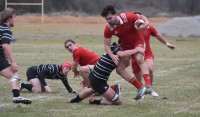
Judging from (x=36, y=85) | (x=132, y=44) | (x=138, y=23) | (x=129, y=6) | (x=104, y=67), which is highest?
(x=138, y=23)

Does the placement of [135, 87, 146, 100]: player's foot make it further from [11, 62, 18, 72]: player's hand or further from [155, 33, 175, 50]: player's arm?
[11, 62, 18, 72]: player's hand

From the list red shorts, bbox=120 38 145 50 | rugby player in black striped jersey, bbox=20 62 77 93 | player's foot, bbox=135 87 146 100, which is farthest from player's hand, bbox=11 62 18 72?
rugby player in black striped jersey, bbox=20 62 77 93

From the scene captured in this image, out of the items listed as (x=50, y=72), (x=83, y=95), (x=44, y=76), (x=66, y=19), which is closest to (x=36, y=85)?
(x=44, y=76)

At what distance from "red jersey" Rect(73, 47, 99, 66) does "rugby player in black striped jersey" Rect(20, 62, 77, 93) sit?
600 millimetres

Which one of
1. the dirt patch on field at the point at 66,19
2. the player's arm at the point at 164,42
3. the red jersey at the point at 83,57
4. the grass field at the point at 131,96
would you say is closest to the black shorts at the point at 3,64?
the grass field at the point at 131,96

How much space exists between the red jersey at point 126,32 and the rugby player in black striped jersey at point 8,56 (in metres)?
1.69

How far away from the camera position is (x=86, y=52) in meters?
12.6

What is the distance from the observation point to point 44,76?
44.5ft

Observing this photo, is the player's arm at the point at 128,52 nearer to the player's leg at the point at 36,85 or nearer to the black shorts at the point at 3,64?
the black shorts at the point at 3,64

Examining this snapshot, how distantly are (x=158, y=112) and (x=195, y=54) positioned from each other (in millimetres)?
16704

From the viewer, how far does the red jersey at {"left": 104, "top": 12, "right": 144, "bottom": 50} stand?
11.0m

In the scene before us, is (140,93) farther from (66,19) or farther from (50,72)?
(66,19)

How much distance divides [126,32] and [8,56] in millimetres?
2131

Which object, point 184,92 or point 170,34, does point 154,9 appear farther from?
point 184,92
